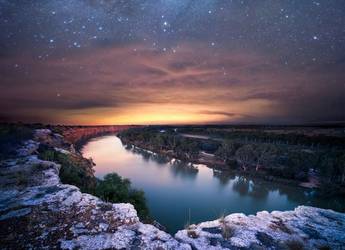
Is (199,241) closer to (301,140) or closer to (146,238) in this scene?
(146,238)

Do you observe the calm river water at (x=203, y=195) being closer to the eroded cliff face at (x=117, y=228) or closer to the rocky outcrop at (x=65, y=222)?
the eroded cliff face at (x=117, y=228)

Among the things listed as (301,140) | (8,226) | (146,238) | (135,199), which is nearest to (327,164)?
(135,199)

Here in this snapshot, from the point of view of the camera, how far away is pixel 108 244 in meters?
8.83

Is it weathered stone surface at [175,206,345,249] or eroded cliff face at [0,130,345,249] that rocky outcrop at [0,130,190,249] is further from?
weathered stone surface at [175,206,345,249]

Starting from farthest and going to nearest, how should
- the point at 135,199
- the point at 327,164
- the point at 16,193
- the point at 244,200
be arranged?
the point at 327,164 < the point at 244,200 < the point at 135,199 < the point at 16,193

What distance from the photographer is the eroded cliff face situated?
9.05 m

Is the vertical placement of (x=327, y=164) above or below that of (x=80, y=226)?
below

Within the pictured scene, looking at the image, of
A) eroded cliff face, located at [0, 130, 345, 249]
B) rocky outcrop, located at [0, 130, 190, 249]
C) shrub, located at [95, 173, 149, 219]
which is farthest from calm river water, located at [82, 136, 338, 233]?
rocky outcrop, located at [0, 130, 190, 249]

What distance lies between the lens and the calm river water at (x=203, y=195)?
35.5 metres

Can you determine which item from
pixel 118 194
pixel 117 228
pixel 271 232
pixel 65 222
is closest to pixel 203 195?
pixel 118 194

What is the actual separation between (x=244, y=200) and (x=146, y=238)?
126 ft

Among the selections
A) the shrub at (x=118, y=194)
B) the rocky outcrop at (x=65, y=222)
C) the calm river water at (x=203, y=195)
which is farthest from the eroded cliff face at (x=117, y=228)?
the calm river water at (x=203, y=195)

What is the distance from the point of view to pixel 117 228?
33.1 ft

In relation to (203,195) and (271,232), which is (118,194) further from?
(203,195)
